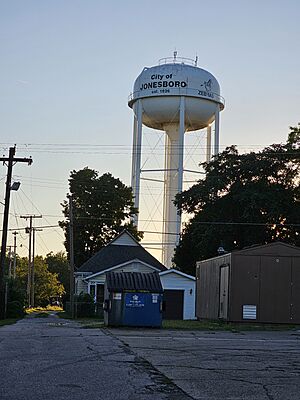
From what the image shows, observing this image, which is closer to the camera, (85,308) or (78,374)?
(78,374)

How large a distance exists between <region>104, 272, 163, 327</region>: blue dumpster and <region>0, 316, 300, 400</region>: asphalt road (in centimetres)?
1017

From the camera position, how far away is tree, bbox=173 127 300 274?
5319cm

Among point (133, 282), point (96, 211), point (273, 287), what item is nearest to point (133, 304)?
point (133, 282)

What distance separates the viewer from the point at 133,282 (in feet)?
109

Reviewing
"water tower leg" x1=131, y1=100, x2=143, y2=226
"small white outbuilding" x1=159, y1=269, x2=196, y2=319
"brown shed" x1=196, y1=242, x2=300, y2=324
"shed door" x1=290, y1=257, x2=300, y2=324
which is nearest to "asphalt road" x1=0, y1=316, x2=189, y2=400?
"brown shed" x1=196, y1=242, x2=300, y2=324

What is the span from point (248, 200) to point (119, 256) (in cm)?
1543

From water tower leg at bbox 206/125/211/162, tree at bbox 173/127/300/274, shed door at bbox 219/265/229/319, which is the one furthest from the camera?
water tower leg at bbox 206/125/211/162

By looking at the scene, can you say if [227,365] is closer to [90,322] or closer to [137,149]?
[90,322]

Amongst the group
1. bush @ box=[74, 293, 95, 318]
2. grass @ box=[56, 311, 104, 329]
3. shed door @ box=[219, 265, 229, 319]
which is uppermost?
shed door @ box=[219, 265, 229, 319]

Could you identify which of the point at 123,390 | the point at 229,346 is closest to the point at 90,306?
the point at 229,346

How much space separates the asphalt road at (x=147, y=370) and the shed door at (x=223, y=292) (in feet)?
45.3

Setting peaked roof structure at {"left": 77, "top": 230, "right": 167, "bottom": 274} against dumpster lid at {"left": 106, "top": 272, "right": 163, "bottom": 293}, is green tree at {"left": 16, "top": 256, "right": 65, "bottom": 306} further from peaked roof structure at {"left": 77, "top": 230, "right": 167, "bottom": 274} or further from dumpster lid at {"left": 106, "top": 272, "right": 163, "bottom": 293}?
dumpster lid at {"left": 106, "top": 272, "right": 163, "bottom": 293}

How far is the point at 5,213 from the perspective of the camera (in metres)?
43.9

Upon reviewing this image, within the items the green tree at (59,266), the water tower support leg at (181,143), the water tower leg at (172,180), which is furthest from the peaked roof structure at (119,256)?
the green tree at (59,266)
